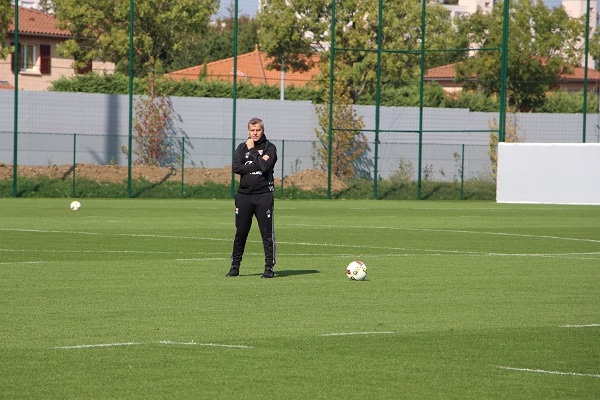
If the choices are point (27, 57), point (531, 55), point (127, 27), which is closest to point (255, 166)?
point (127, 27)

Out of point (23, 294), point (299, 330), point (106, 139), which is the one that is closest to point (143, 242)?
point (23, 294)

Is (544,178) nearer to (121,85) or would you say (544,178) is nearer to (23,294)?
(121,85)

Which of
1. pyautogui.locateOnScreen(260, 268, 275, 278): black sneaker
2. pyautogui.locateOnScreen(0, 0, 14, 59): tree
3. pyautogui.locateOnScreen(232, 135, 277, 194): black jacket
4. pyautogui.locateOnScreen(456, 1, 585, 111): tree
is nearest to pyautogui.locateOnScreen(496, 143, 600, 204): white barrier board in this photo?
pyautogui.locateOnScreen(456, 1, 585, 111): tree

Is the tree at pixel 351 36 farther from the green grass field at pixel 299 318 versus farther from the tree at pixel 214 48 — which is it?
the tree at pixel 214 48

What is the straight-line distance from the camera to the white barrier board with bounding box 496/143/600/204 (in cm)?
3859

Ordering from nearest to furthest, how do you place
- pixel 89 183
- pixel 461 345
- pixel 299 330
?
pixel 461 345, pixel 299 330, pixel 89 183

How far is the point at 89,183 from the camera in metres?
40.7

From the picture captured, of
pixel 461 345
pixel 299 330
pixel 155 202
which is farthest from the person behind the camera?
pixel 155 202

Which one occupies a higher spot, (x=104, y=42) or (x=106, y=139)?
(x=104, y=42)

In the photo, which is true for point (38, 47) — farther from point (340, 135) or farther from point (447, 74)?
point (340, 135)

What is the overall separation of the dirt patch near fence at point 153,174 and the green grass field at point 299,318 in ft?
61.6

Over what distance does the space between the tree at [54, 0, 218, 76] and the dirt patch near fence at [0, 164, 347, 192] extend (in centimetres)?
634

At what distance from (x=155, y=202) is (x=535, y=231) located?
1600cm

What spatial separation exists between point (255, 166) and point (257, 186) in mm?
283
